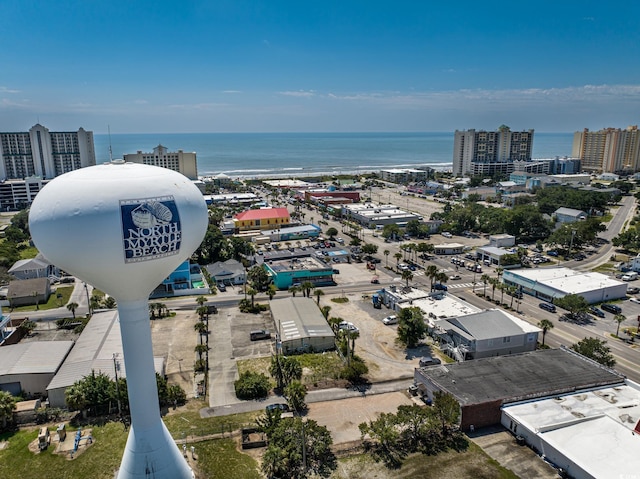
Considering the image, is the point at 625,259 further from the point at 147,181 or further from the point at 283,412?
the point at 147,181

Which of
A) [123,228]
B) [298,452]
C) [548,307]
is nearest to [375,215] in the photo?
[548,307]

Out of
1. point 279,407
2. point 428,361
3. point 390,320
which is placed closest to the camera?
point 279,407

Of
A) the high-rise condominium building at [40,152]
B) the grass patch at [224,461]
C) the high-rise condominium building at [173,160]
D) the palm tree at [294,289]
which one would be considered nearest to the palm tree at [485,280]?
the palm tree at [294,289]

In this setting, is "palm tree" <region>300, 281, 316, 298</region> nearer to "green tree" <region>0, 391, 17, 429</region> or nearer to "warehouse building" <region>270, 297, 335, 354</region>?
"warehouse building" <region>270, 297, 335, 354</region>

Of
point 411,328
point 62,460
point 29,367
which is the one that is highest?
point 411,328

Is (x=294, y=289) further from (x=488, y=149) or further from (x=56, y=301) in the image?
(x=488, y=149)

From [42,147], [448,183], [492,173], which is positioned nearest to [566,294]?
[448,183]
